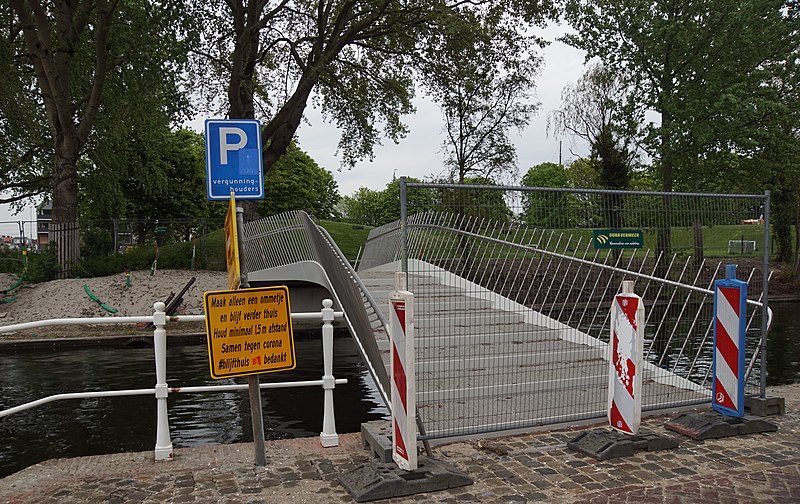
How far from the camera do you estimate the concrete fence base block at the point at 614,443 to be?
565 centimetres

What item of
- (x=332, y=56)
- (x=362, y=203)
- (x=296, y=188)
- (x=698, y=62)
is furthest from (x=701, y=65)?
(x=362, y=203)

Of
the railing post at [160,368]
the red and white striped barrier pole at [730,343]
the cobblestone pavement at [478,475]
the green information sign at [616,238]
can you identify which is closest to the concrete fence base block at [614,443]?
the cobblestone pavement at [478,475]

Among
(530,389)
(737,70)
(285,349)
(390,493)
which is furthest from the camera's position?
(737,70)

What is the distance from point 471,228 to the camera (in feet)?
23.4

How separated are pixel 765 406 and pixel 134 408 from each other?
8.86m

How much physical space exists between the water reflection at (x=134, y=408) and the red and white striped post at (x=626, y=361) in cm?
418

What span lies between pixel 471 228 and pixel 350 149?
2271 centimetres

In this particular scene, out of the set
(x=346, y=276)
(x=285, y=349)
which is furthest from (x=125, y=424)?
(x=285, y=349)

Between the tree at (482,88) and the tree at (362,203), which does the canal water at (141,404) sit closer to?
the tree at (482,88)

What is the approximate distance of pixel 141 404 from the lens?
34.0 feet

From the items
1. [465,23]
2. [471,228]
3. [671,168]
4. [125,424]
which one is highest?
[465,23]

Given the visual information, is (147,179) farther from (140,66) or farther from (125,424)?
(125,424)

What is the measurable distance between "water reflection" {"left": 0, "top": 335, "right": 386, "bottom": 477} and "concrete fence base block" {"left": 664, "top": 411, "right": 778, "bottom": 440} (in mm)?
4443

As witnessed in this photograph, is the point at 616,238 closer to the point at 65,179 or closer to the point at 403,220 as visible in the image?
the point at 403,220
